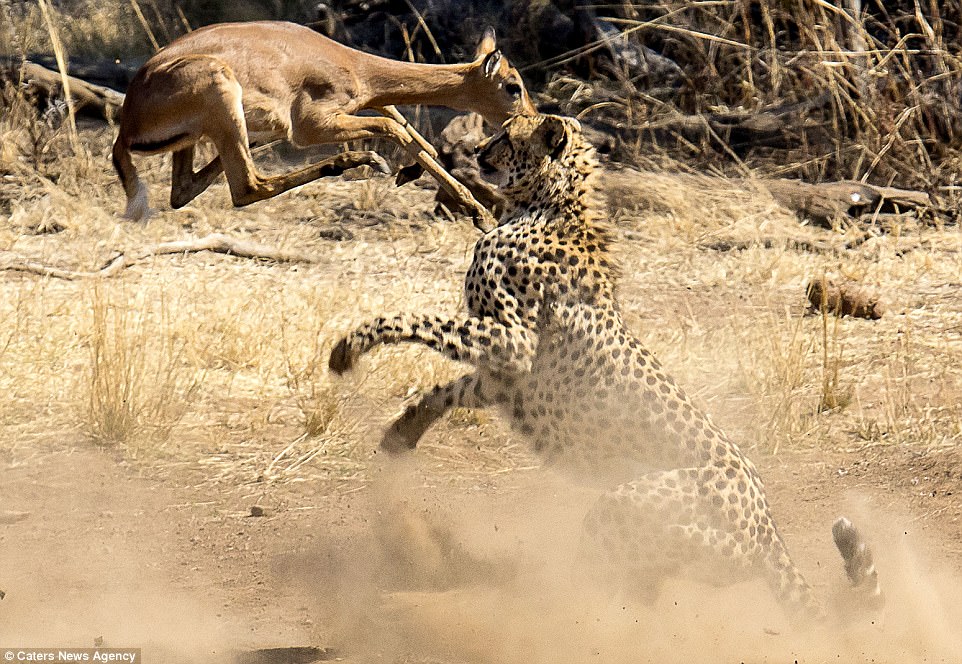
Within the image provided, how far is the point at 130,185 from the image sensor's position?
6.92 meters

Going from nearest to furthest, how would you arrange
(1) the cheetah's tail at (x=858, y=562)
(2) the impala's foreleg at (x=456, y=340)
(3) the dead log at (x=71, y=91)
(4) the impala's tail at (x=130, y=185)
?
1. (1) the cheetah's tail at (x=858, y=562)
2. (2) the impala's foreleg at (x=456, y=340)
3. (4) the impala's tail at (x=130, y=185)
4. (3) the dead log at (x=71, y=91)

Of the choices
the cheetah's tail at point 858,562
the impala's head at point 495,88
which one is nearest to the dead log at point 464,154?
the impala's head at point 495,88

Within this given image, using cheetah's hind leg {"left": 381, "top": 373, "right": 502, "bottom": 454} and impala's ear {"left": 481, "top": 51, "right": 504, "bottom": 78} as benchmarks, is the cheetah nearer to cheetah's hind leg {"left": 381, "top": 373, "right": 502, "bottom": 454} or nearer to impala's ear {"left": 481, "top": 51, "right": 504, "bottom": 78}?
cheetah's hind leg {"left": 381, "top": 373, "right": 502, "bottom": 454}

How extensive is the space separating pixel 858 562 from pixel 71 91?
8.12m

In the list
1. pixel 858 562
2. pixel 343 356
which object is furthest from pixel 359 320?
pixel 858 562

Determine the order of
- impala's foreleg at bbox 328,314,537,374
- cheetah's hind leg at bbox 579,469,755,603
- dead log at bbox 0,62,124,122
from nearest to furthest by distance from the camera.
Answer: cheetah's hind leg at bbox 579,469,755,603
impala's foreleg at bbox 328,314,537,374
dead log at bbox 0,62,124,122

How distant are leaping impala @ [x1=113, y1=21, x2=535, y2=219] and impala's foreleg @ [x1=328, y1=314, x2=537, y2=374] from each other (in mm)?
2540

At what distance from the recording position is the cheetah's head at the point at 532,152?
4398mm

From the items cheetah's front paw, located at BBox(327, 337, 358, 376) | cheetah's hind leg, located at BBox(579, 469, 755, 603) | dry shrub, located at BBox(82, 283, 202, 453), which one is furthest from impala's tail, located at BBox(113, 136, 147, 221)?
cheetah's hind leg, located at BBox(579, 469, 755, 603)

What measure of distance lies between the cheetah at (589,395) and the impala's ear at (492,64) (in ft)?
11.8

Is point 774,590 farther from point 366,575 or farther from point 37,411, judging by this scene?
point 37,411

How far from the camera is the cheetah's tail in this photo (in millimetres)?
3572

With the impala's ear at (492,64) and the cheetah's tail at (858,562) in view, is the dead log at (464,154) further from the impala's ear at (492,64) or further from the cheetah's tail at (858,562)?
the cheetah's tail at (858,562)

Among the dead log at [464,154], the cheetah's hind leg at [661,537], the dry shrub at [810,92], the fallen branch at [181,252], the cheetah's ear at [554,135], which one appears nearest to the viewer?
the cheetah's hind leg at [661,537]
